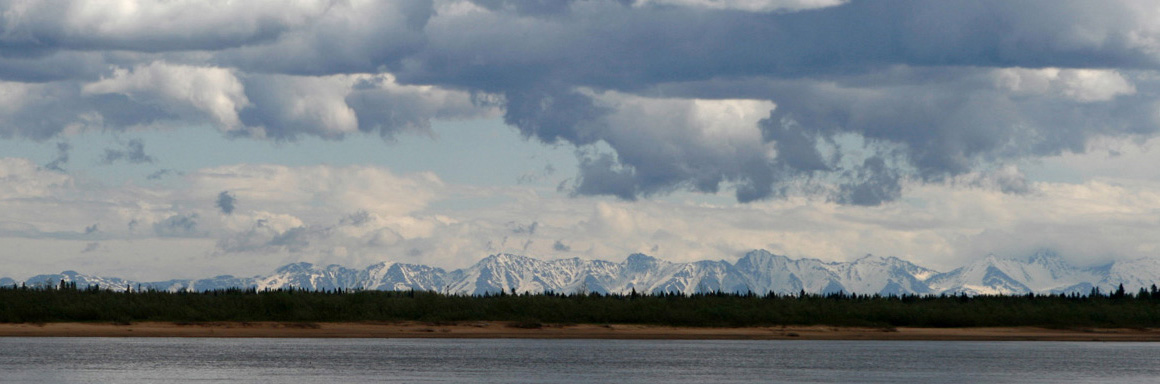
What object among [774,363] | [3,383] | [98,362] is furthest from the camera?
[774,363]

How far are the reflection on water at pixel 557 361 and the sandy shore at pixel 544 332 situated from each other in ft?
29.3

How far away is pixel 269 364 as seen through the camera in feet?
331

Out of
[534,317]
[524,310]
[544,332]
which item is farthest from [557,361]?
[524,310]

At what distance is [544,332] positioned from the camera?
156625mm

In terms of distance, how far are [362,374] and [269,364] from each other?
39.2 feet

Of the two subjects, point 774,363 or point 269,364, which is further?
point 774,363

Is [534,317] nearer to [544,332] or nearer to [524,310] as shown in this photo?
[524,310]

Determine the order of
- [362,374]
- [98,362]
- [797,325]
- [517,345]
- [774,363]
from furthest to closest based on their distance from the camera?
[797,325] < [517,345] < [774,363] < [98,362] < [362,374]

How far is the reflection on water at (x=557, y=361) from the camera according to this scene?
9056 centimetres

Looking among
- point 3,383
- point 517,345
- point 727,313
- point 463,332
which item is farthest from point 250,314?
point 3,383

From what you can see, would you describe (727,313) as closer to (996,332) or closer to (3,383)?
(996,332)

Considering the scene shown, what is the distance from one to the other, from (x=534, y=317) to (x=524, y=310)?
7.40 feet

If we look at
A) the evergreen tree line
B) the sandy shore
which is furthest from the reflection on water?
the evergreen tree line

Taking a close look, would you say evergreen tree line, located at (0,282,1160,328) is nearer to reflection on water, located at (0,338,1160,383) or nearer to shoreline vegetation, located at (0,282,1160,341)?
shoreline vegetation, located at (0,282,1160,341)
